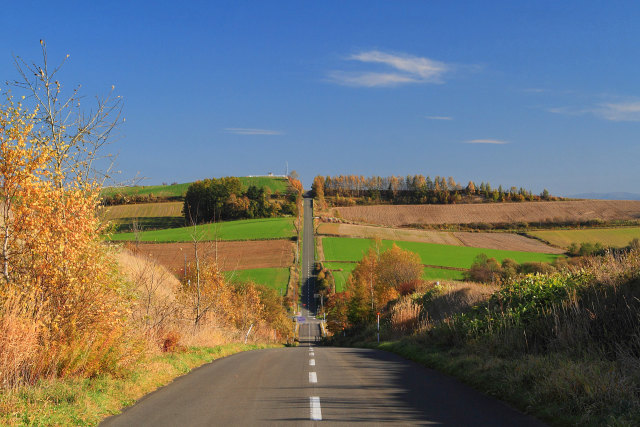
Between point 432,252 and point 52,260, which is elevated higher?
point 52,260

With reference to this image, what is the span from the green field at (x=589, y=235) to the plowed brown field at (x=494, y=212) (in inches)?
420

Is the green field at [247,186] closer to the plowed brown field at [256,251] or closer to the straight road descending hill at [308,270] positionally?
the straight road descending hill at [308,270]

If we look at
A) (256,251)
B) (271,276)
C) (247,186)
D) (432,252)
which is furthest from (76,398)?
(247,186)

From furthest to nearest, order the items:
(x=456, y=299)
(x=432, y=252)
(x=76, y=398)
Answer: (x=432, y=252)
(x=456, y=299)
(x=76, y=398)

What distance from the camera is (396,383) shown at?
1048cm

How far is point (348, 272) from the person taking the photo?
9100 cm

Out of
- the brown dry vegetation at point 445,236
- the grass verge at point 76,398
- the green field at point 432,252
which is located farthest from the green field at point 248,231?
the grass verge at point 76,398

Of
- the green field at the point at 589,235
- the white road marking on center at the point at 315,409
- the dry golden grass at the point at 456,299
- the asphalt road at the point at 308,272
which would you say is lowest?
the asphalt road at the point at 308,272

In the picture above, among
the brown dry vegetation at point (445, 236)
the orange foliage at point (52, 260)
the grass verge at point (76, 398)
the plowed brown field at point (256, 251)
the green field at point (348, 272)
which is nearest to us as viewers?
the grass verge at point (76, 398)

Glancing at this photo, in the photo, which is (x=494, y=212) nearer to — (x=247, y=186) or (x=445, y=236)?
(x=445, y=236)

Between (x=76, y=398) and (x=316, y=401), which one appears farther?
(x=316, y=401)

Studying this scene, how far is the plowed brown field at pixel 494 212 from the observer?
368ft

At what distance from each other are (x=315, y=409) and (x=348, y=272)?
3304 inches

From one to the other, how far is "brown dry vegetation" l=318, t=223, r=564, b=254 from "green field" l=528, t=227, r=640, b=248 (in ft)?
10.1
